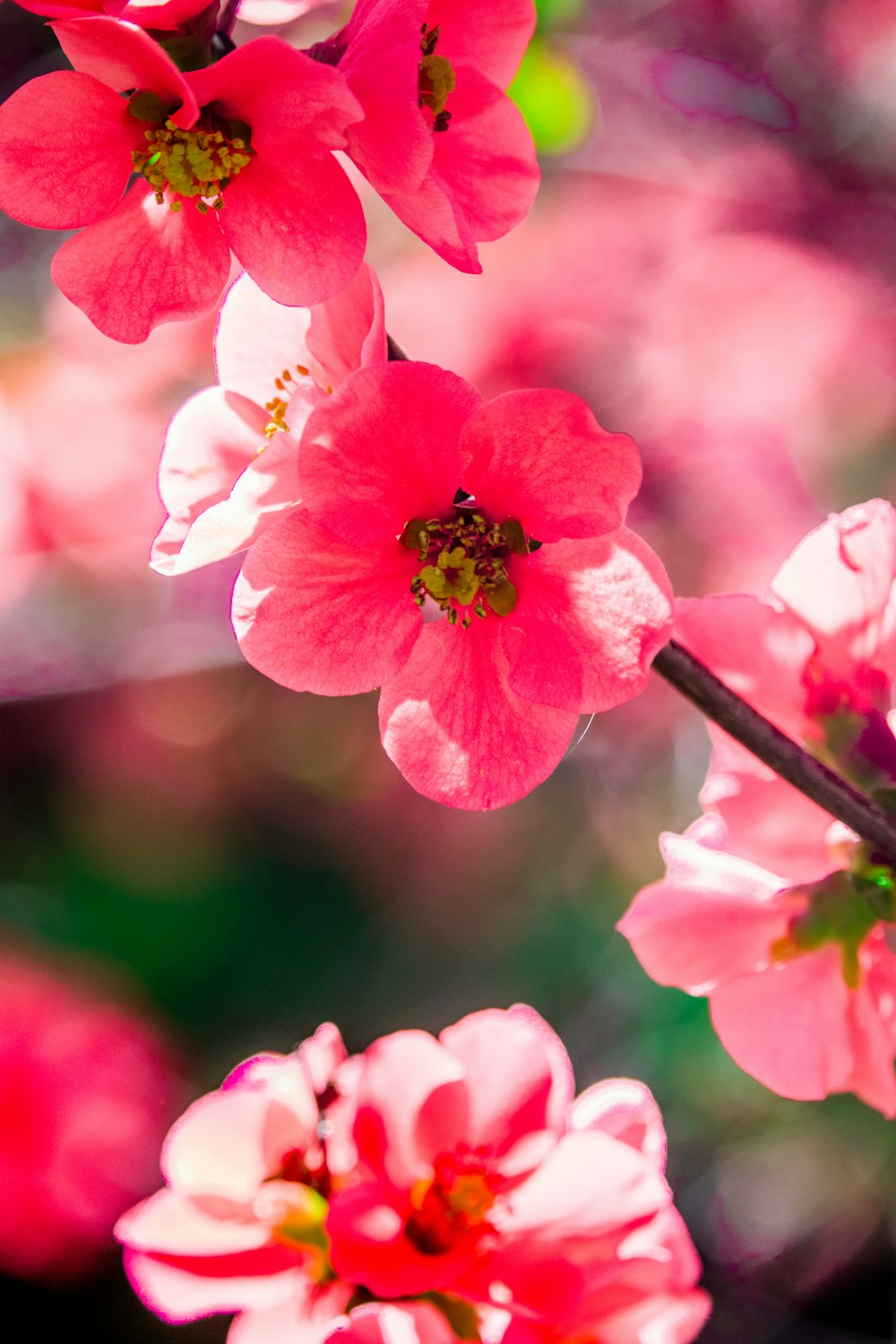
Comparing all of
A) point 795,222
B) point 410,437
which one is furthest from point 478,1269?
point 795,222

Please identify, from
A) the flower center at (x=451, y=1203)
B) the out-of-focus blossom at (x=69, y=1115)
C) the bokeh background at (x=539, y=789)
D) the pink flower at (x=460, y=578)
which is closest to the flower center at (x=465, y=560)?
the pink flower at (x=460, y=578)

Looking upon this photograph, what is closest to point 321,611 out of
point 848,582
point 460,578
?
point 460,578

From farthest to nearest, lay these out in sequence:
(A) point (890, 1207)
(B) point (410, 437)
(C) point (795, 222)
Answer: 1. (A) point (890, 1207)
2. (C) point (795, 222)
3. (B) point (410, 437)

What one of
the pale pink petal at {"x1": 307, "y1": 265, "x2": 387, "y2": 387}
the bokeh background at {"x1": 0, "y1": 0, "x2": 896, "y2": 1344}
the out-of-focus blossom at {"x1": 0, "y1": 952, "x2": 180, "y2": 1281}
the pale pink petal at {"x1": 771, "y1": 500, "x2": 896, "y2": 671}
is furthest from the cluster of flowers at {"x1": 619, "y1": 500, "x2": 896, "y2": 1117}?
the out-of-focus blossom at {"x1": 0, "y1": 952, "x2": 180, "y2": 1281}

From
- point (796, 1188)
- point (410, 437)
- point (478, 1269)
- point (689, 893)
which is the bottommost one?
point (796, 1188)

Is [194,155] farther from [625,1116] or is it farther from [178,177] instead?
[625,1116]

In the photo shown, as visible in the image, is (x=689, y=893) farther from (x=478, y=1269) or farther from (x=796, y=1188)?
(x=796, y=1188)

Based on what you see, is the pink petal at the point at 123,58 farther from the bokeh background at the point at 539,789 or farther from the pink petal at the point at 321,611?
the bokeh background at the point at 539,789
